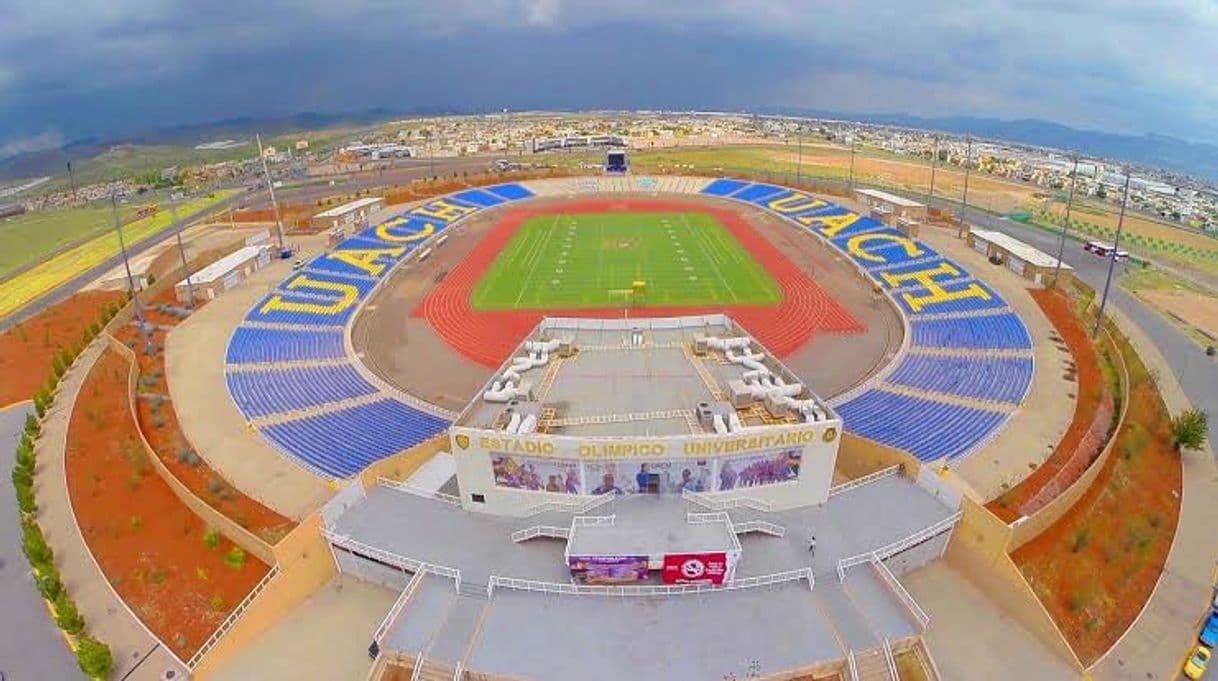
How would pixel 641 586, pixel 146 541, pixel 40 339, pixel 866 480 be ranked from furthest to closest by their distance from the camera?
pixel 40 339 < pixel 146 541 < pixel 866 480 < pixel 641 586

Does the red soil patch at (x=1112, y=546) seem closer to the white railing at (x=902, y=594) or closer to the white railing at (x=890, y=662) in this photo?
the white railing at (x=902, y=594)

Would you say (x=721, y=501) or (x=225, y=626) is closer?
(x=225, y=626)

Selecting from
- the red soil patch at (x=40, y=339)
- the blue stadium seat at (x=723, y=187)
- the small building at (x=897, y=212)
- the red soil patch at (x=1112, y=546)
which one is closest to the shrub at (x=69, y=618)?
the red soil patch at (x=40, y=339)

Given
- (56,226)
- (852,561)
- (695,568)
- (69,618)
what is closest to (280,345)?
(69,618)

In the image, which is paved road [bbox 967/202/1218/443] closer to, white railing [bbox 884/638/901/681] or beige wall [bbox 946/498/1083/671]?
beige wall [bbox 946/498/1083/671]

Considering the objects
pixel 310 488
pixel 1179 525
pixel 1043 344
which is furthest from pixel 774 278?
pixel 310 488

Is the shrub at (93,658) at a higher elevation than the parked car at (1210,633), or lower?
higher

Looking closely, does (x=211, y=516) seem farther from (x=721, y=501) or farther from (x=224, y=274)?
(x=224, y=274)
